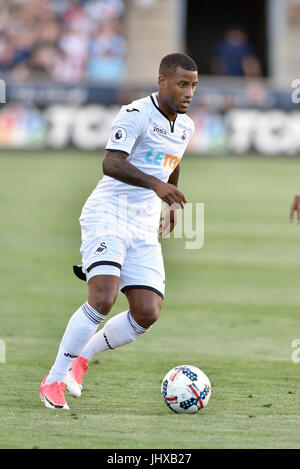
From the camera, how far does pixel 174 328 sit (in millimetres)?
9875

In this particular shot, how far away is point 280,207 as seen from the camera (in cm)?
1905

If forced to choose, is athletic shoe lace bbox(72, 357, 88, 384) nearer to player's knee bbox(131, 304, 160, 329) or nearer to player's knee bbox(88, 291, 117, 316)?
player's knee bbox(131, 304, 160, 329)

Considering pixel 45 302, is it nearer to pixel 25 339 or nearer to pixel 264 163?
pixel 25 339

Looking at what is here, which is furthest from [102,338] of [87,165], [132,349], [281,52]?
[281,52]

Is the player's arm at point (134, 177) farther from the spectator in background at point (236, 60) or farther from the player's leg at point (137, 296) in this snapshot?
the spectator in background at point (236, 60)

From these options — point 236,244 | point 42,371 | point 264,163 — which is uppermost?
point 42,371

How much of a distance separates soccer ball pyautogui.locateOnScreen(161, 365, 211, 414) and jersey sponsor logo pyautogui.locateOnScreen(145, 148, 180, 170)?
58.2 inches

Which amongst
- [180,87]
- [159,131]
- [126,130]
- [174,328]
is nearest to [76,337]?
[126,130]

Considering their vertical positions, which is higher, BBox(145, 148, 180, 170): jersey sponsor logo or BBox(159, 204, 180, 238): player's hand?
BBox(145, 148, 180, 170): jersey sponsor logo

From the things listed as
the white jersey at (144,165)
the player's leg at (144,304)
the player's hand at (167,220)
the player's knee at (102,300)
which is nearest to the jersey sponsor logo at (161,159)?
the white jersey at (144,165)

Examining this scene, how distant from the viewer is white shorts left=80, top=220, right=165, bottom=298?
22.1ft

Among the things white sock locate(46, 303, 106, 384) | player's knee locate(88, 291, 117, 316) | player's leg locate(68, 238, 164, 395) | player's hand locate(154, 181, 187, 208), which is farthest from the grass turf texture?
player's hand locate(154, 181, 187, 208)

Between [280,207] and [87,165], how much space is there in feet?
18.0

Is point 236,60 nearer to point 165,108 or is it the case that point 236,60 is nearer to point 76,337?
point 165,108
